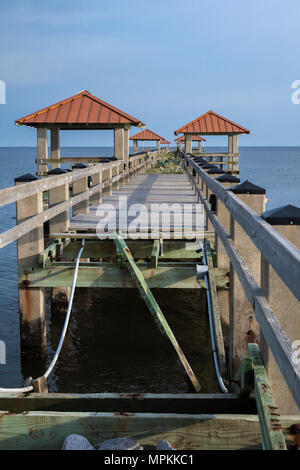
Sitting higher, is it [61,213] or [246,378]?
[61,213]

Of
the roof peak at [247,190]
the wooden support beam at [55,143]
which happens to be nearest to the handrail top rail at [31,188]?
the roof peak at [247,190]

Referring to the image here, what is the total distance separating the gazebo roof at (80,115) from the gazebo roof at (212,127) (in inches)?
479

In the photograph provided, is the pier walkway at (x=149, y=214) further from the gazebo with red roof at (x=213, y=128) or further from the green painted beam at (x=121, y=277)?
the gazebo with red roof at (x=213, y=128)

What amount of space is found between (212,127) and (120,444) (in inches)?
1184

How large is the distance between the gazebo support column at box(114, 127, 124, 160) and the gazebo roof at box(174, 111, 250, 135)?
13.8 metres

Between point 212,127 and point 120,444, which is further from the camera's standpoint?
point 212,127

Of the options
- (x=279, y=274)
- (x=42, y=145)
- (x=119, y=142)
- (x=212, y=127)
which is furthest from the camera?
(x=212, y=127)

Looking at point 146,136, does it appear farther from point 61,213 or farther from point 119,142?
point 61,213

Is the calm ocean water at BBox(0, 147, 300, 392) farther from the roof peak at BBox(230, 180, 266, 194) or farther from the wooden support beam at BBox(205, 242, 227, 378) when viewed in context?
the roof peak at BBox(230, 180, 266, 194)

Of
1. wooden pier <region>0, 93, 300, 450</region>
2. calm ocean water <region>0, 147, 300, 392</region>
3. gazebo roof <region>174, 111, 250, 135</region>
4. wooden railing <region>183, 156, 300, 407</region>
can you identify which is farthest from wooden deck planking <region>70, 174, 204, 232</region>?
gazebo roof <region>174, 111, 250, 135</region>

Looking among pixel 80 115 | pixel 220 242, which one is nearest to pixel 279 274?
pixel 220 242

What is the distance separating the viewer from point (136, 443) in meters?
3.02

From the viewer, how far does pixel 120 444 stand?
3041mm
